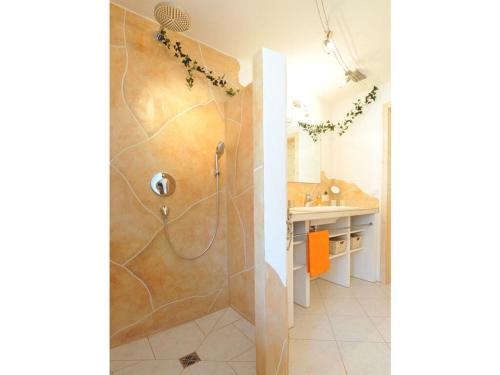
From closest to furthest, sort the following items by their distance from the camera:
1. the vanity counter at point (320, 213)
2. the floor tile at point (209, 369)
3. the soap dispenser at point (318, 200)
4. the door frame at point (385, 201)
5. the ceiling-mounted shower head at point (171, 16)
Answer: the floor tile at point (209, 369) < the ceiling-mounted shower head at point (171, 16) < the vanity counter at point (320, 213) < the door frame at point (385, 201) < the soap dispenser at point (318, 200)

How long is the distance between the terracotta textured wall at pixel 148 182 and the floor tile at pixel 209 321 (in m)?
0.04

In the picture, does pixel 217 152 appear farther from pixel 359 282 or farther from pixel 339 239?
pixel 359 282

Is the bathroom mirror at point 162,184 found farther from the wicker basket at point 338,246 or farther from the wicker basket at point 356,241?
the wicker basket at point 356,241

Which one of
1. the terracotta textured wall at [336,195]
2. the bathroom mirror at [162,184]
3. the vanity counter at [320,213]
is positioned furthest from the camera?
the terracotta textured wall at [336,195]

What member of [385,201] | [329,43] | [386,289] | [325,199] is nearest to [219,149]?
[329,43]

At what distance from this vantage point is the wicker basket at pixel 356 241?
2391mm

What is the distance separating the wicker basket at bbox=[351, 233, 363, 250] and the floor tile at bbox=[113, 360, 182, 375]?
1.98 meters

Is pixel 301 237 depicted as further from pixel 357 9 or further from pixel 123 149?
pixel 357 9

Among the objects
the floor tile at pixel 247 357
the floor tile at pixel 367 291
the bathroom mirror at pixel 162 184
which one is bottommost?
the floor tile at pixel 367 291

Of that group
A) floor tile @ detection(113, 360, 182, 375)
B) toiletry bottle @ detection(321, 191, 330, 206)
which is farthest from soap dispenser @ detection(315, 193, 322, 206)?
floor tile @ detection(113, 360, 182, 375)

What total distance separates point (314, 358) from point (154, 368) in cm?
95

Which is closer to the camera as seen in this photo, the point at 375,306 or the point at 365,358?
the point at 365,358

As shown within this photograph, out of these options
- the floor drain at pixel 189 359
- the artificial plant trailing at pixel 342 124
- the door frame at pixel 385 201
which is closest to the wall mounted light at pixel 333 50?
the artificial plant trailing at pixel 342 124

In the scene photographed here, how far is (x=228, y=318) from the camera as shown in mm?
1725
